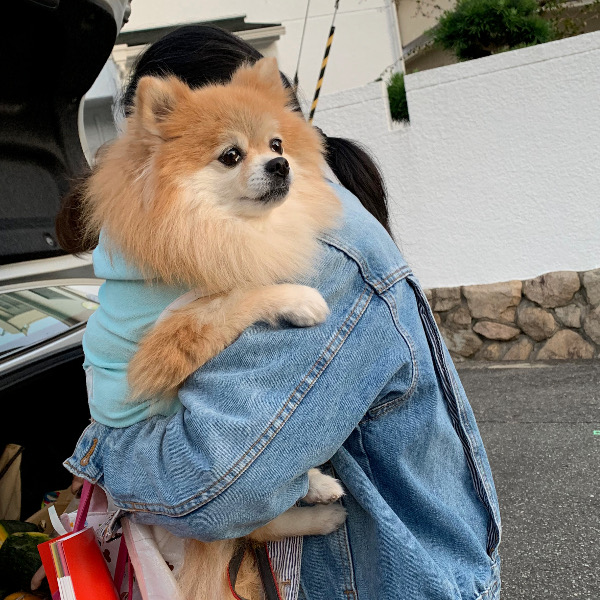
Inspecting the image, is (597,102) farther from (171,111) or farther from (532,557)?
(171,111)

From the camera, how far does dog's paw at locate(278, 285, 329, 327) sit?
1.16m

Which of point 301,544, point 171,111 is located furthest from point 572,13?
point 301,544

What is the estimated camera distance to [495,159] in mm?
4906

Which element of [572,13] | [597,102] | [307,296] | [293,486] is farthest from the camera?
[572,13]

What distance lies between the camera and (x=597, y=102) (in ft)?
15.1

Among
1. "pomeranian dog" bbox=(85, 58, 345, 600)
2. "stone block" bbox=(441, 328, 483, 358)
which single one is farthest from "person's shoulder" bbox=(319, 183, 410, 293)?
"stone block" bbox=(441, 328, 483, 358)

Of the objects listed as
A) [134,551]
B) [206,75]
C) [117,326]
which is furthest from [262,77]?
[134,551]

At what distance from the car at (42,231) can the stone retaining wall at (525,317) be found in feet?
11.1

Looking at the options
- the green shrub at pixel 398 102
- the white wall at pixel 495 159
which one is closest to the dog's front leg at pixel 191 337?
the white wall at pixel 495 159

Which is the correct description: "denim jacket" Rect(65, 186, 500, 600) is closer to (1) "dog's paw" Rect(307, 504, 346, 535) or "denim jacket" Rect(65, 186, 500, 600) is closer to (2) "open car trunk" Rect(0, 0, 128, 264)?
(1) "dog's paw" Rect(307, 504, 346, 535)

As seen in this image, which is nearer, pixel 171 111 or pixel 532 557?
pixel 171 111

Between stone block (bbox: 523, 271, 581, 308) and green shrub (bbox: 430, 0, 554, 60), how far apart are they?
1.91 meters

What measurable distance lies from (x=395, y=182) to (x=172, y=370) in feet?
14.0

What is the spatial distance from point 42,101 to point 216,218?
1.11 meters
